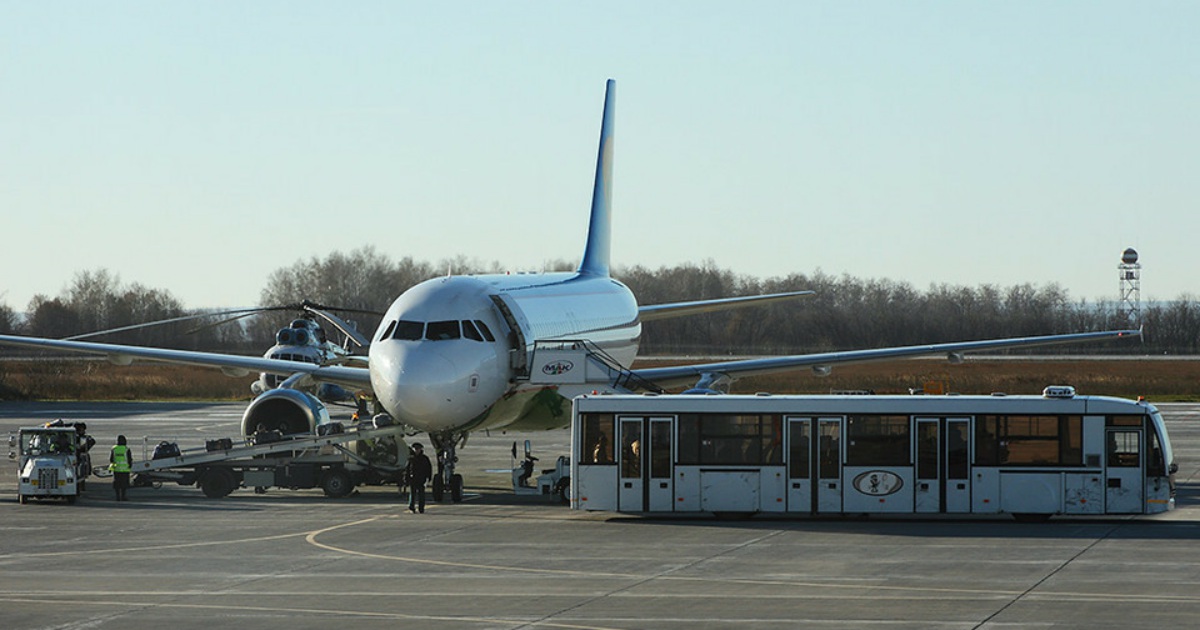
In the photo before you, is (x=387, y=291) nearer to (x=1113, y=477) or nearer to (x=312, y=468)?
(x=312, y=468)

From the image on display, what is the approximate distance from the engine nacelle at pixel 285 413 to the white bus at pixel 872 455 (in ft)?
38.5

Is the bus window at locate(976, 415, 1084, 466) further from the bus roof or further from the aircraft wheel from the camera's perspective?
the aircraft wheel

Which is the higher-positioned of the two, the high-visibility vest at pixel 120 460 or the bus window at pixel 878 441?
the bus window at pixel 878 441

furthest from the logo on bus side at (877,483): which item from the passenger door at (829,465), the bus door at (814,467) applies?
the bus door at (814,467)

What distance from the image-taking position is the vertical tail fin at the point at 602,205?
58.1 m

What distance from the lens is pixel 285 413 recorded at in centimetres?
4288

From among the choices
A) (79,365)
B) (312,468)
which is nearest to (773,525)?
(312,468)

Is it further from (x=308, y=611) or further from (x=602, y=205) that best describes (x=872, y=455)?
(x=602, y=205)

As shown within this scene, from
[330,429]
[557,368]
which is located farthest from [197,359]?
[557,368]

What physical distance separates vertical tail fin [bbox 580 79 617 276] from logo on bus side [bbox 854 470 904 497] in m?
25.3

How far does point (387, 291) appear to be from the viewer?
15125 cm

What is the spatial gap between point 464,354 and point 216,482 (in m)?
8.30

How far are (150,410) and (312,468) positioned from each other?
40.0m

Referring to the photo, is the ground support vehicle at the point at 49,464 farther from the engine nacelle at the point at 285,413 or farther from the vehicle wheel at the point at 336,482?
the vehicle wheel at the point at 336,482
